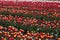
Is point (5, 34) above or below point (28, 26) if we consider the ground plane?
above

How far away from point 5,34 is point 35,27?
1.69 meters

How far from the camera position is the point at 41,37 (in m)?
4.82

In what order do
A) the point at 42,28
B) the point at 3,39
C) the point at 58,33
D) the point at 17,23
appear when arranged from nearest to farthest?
the point at 3,39, the point at 58,33, the point at 42,28, the point at 17,23

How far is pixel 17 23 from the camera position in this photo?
6.97 m

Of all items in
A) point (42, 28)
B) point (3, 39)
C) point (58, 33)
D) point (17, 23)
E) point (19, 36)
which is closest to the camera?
point (3, 39)

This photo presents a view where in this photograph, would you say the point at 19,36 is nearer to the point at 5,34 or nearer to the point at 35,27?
the point at 5,34

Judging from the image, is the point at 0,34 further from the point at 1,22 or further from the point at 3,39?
the point at 1,22

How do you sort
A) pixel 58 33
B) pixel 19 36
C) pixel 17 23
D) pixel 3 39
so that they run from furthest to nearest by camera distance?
pixel 17 23 < pixel 58 33 < pixel 19 36 < pixel 3 39

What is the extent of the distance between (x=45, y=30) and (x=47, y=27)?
0.26m

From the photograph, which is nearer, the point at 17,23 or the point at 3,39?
the point at 3,39

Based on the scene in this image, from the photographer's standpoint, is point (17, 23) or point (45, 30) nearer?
point (45, 30)

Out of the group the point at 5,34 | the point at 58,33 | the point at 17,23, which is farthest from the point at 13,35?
the point at 17,23

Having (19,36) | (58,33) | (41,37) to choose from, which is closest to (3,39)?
(19,36)

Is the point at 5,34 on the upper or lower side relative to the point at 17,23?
upper
